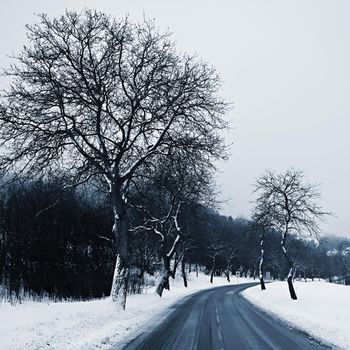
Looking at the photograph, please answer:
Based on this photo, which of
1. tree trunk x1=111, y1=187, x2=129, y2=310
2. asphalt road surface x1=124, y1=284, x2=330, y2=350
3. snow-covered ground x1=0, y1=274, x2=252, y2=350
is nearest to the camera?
snow-covered ground x1=0, y1=274, x2=252, y2=350

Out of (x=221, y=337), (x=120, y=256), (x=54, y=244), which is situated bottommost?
(x=221, y=337)

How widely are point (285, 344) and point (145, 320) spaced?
7432 millimetres

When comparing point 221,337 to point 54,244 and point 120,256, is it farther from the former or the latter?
point 54,244

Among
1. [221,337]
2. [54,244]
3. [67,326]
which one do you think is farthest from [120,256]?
[54,244]

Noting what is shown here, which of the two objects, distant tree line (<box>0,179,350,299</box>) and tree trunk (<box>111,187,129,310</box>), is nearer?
tree trunk (<box>111,187,129,310</box>)

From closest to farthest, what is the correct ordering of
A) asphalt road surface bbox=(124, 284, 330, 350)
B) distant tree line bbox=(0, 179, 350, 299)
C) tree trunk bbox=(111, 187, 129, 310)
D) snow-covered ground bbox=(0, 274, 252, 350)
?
snow-covered ground bbox=(0, 274, 252, 350) → asphalt road surface bbox=(124, 284, 330, 350) → tree trunk bbox=(111, 187, 129, 310) → distant tree line bbox=(0, 179, 350, 299)

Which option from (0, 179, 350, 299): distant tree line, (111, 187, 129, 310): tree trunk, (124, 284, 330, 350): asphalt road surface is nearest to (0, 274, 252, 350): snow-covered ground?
(124, 284, 330, 350): asphalt road surface

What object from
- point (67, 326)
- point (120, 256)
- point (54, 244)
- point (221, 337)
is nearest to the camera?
point (67, 326)

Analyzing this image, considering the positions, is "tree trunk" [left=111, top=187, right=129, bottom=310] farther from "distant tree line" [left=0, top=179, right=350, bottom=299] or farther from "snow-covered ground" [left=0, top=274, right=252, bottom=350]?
"distant tree line" [left=0, top=179, right=350, bottom=299]

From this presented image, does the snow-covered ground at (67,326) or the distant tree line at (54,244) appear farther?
the distant tree line at (54,244)

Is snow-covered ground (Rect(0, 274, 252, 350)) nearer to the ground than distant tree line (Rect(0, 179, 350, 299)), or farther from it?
nearer to the ground

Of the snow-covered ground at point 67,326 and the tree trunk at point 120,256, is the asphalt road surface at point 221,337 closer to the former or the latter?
the snow-covered ground at point 67,326

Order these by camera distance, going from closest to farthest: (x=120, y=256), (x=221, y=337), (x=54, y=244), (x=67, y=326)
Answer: (x=67, y=326) → (x=221, y=337) → (x=120, y=256) → (x=54, y=244)

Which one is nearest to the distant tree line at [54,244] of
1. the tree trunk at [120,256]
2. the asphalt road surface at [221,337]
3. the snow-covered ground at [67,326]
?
the tree trunk at [120,256]
